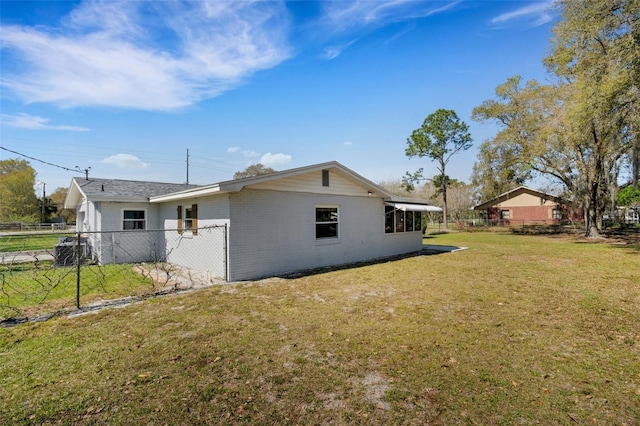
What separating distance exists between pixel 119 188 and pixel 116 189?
12.3 inches

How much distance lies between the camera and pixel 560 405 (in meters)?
2.86

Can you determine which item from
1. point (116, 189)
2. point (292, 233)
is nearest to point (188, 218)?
point (292, 233)

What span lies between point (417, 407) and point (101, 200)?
12.8 m

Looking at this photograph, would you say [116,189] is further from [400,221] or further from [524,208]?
[524,208]

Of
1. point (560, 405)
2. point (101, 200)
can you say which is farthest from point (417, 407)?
point (101, 200)

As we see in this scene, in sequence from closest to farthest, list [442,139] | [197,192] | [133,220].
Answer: [197,192] → [133,220] → [442,139]

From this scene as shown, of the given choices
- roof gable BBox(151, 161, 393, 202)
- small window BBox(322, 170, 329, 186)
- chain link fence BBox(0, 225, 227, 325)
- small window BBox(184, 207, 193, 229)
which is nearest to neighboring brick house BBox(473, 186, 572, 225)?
roof gable BBox(151, 161, 393, 202)

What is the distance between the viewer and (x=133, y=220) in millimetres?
12461

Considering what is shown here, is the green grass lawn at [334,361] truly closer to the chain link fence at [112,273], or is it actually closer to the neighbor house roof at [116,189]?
the chain link fence at [112,273]

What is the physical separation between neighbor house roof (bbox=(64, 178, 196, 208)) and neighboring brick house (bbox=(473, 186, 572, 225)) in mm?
35205

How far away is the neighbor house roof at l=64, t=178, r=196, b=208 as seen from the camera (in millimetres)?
11516

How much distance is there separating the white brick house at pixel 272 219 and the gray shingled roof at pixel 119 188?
1.7 inches

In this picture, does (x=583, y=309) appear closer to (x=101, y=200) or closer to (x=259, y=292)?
(x=259, y=292)

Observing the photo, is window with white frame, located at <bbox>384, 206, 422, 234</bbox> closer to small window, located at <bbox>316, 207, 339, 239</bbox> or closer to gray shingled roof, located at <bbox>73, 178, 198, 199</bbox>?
small window, located at <bbox>316, 207, 339, 239</bbox>
